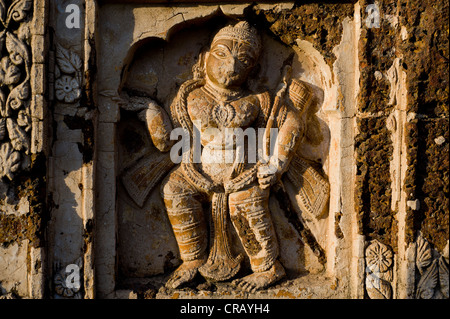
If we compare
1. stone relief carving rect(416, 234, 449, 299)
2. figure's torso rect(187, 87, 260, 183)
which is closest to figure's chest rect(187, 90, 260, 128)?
figure's torso rect(187, 87, 260, 183)

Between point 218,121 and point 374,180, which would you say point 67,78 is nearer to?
point 218,121

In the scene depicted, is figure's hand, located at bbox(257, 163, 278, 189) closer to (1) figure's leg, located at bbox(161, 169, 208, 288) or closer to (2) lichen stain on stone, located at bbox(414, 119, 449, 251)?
(1) figure's leg, located at bbox(161, 169, 208, 288)

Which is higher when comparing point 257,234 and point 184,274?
point 257,234

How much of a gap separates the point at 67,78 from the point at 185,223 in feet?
4.95

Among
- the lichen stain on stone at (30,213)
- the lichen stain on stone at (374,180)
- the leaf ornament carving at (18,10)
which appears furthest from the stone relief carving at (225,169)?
the leaf ornament carving at (18,10)

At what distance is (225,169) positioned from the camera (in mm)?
4992

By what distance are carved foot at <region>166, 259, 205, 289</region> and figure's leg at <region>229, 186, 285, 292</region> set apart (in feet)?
1.19

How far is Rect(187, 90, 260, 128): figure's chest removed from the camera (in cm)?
494

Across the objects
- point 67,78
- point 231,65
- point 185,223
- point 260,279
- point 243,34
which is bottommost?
point 260,279

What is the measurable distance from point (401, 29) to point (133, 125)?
234 cm

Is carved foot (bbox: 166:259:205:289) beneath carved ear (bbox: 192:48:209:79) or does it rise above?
beneath

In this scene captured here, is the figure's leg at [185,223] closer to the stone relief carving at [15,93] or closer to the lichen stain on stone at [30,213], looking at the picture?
the lichen stain on stone at [30,213]

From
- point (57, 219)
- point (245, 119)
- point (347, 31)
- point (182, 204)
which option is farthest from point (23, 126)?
point (347, 31)

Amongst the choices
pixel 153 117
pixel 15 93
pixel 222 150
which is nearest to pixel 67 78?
pixel 15 93
